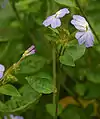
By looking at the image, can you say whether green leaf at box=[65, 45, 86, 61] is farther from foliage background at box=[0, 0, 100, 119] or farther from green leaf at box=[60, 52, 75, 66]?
foliage background at box=[0, 0, 100, 119]

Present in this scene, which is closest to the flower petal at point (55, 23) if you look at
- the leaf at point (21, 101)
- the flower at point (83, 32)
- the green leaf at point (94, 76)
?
the flower at point (83, 32)

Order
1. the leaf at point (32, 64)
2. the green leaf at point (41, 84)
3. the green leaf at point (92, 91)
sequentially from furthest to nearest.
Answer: the green leaf at point (92, 91), the leaf at point (32, 64), the green leaf at point (41, 84)

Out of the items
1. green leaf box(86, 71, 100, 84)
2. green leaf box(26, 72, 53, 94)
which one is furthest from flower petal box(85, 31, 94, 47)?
green leaf box(86, 71, 100, 84)

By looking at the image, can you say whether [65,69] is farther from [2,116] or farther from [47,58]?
[2,116]

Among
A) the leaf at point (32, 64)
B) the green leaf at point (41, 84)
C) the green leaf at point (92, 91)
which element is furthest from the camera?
the green leaf at point (92, 91)

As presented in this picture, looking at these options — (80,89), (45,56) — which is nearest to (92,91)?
(80,89)

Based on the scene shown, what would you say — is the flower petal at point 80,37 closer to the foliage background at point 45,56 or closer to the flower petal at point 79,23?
the flower petal at point 79,23
